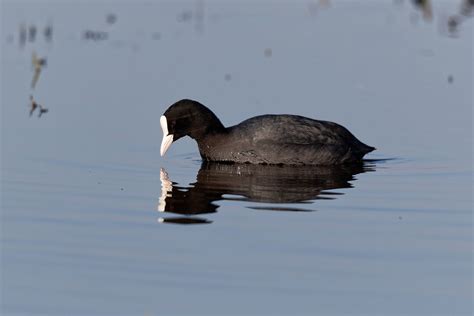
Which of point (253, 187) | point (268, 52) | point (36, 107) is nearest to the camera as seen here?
point (253, 187)

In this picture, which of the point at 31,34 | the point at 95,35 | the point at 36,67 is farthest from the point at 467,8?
the point at 36,67

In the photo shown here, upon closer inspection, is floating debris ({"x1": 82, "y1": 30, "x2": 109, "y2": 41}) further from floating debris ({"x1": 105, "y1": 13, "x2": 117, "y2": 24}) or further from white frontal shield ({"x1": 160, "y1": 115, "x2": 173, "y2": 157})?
white frontal shield ({"x1": 160, "y1": 115, "x2": 173, "y2": 157})

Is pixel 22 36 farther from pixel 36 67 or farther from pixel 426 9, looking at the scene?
pixel 426 9

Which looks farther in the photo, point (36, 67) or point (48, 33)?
point (48, 33)

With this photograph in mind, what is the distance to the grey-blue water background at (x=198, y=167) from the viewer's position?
24.1 ft

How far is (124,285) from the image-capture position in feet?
24.0

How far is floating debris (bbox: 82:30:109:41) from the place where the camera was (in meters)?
19.6

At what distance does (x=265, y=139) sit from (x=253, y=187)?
138cm

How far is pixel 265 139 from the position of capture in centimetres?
1186

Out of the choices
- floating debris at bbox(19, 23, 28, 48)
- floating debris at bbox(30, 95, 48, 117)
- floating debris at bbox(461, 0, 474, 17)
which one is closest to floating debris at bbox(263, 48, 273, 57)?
floating debris at bbox(19, 23, 28, 48)

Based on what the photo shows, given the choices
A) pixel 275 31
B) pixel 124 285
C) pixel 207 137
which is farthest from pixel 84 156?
pixel 275 31

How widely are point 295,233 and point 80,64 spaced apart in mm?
8944

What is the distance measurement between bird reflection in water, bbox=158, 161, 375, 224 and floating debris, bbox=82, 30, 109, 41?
26.4ft

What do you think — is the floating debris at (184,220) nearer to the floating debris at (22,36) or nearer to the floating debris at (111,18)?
the floating debris at (22,36)
